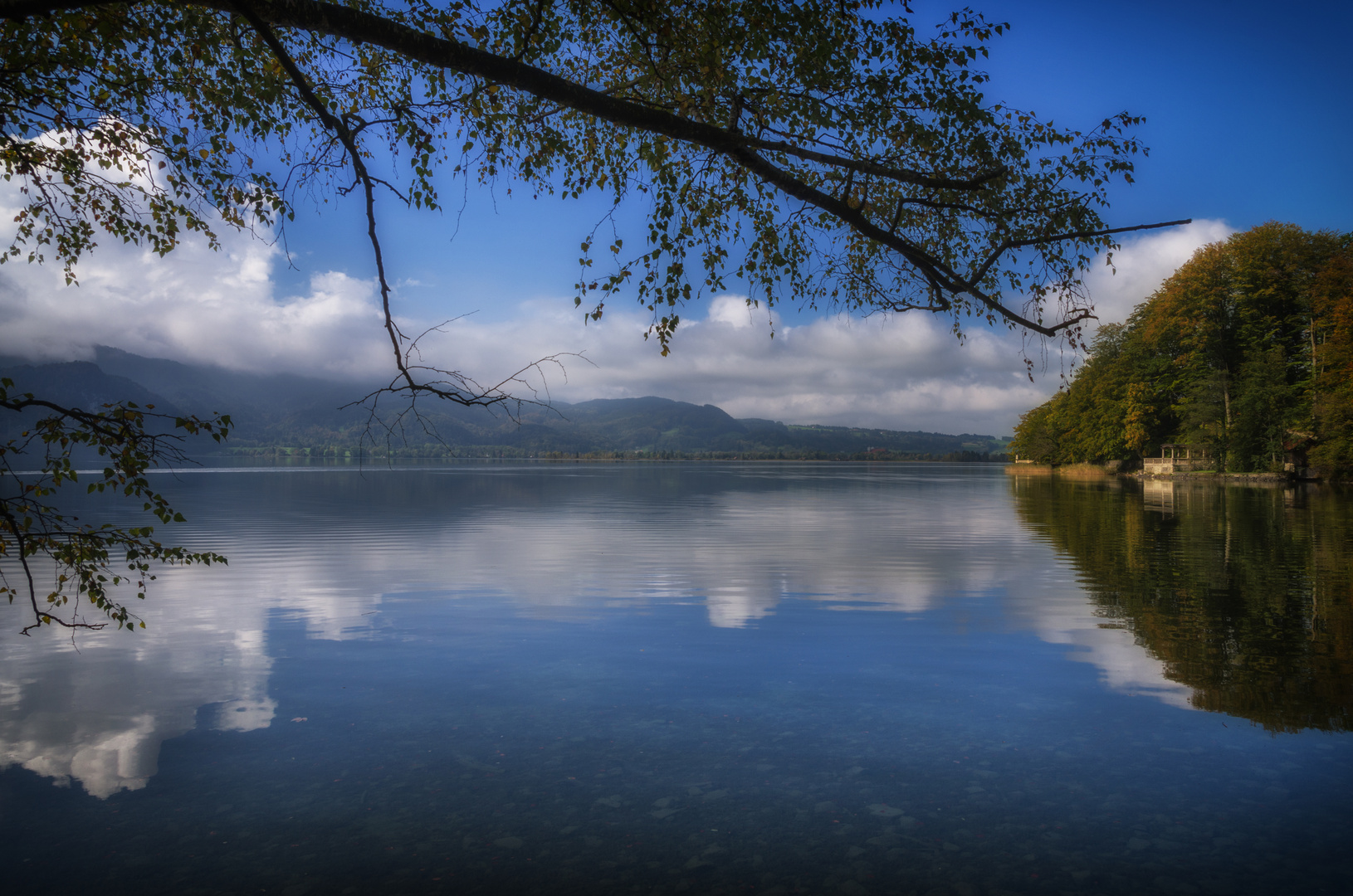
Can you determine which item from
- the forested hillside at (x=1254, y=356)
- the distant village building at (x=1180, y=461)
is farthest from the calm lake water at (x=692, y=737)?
the distant village building at (x=1180, y=461)

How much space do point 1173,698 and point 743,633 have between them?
5.11m

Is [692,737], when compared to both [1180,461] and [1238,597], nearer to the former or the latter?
[1238,597]

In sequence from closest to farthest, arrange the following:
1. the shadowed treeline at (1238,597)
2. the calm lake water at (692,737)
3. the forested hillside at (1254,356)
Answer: the calm lake water at (692,737) < the shadowed treeline at (1238,597) < the forested hillside at (1254,356)

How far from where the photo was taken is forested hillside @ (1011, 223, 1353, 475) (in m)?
52.3

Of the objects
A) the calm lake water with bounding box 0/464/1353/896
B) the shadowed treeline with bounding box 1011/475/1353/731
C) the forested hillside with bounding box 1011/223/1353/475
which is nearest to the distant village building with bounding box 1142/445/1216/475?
the forested hillside with bounding box 1011/223/1353/475

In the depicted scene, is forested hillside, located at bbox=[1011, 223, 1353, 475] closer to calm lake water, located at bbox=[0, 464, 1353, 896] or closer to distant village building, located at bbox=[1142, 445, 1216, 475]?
distant village building, located at bbox=[1142, 445, 1216, 475]

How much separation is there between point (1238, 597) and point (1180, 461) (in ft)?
227

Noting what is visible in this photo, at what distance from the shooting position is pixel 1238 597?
1295cm

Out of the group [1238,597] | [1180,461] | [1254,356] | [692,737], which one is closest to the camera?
[692,737]

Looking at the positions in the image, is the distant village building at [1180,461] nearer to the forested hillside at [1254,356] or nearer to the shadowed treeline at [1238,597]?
the forested hillside at [1254,356]

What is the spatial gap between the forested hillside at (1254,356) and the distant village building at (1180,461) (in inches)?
62.3

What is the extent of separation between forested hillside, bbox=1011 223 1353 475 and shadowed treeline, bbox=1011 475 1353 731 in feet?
96.6

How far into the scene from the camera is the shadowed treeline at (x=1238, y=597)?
7930 millimetres

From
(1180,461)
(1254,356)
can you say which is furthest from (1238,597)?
(1180,461)
